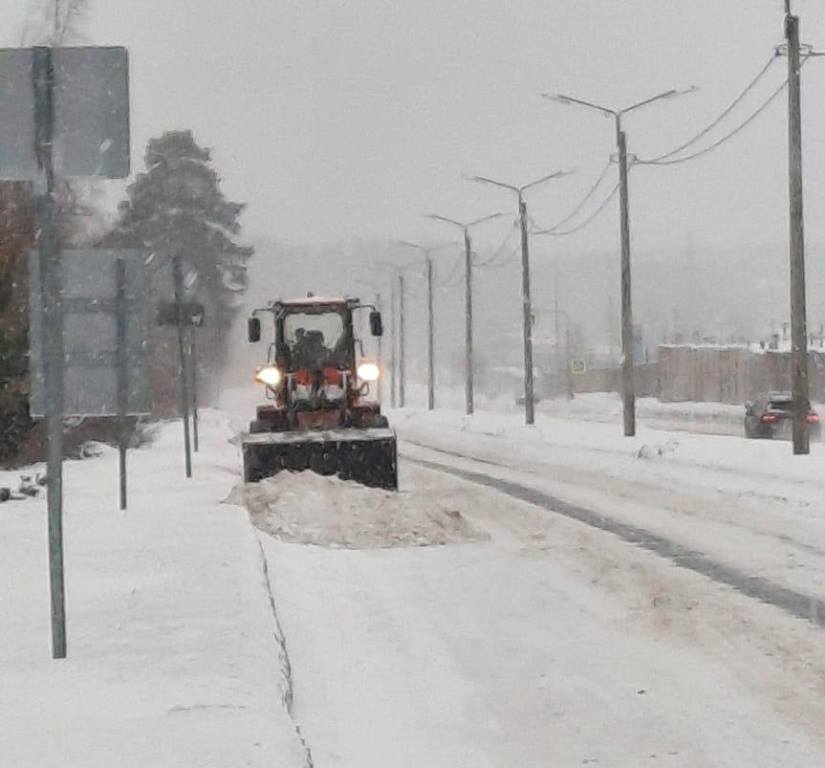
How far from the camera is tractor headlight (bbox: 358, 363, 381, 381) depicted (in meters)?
22.2

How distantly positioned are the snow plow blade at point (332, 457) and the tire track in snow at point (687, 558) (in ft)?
6.18

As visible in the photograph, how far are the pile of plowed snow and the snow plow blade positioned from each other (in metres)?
1.68

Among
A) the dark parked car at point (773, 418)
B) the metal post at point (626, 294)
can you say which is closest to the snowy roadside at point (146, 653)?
the metal post at point (626, 294)

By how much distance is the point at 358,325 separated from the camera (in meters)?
23.8

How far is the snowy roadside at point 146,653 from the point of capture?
5996 millimetres

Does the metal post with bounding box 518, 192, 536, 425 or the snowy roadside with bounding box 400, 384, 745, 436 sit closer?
the metal post with bounding box 518, 192, 536, 425

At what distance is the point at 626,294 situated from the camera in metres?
36.1

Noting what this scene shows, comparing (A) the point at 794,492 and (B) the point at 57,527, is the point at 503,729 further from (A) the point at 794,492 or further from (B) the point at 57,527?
(A) the point at 794,492

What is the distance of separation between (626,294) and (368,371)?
1494 centimetres

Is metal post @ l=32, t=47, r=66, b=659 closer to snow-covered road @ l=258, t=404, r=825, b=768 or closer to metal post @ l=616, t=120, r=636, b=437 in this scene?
snow-covered road @ l=258, t=404, r=825, b=768

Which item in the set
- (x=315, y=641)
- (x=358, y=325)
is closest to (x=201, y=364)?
(x=358, y=325)

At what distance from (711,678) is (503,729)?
56.4 inches

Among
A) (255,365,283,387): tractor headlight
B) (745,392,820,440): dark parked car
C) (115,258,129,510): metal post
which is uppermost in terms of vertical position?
(115,258,129,510): metal post

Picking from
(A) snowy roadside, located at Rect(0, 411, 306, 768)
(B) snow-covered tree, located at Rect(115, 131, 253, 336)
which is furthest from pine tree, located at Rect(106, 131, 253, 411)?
(A) snowy roadside, located at Rect(0, 411, 306, 768)
